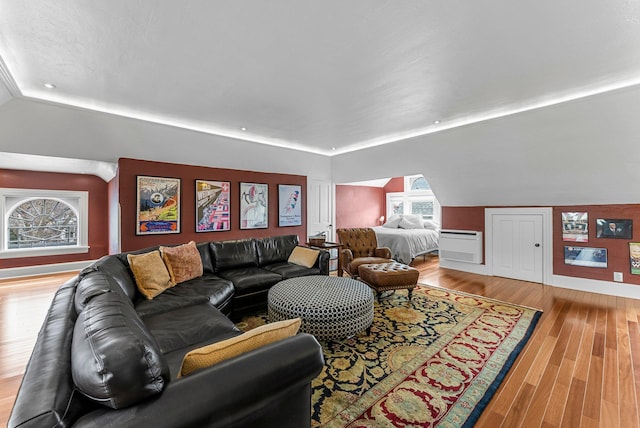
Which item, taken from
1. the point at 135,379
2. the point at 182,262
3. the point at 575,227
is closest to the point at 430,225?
the point at 575,227

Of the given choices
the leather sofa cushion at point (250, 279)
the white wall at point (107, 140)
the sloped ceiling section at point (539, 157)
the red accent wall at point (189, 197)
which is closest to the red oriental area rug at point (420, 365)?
the leather sofa cushion at point (250, 279)

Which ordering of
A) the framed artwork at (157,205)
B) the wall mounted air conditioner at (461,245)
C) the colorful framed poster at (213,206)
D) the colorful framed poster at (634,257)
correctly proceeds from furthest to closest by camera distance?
the wall mounted air conditioner at (461,245), the colorful framed poster at (213,206), the framed artwork at (157,205), the colorful framed poster at (634,257)

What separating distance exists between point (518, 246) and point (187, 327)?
5318mm

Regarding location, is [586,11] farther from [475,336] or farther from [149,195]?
[149,195]

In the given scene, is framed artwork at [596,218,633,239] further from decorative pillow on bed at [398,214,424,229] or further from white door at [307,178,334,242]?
white door at [307,178,334,242]

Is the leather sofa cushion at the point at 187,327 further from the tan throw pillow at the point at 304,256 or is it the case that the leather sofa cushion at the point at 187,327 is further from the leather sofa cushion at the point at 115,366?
the tan throw pillow at the point at 304,256

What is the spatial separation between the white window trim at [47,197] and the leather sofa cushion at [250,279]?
14.8ft

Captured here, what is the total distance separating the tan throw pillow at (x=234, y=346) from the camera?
1.06 metres

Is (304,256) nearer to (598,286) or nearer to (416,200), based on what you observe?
(598,286)

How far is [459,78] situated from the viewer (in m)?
2.84

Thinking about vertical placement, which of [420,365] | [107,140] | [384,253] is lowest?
[420,365]

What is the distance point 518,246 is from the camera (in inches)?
188

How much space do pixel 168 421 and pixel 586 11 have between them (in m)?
3.27

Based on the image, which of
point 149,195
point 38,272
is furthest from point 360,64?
point 38,272
